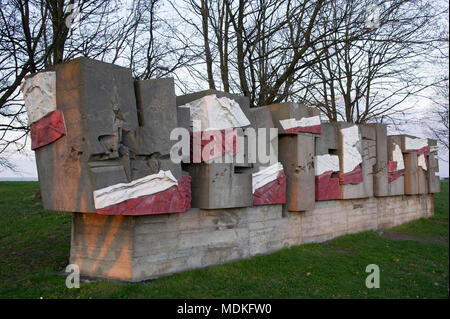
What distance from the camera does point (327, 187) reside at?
347 inches

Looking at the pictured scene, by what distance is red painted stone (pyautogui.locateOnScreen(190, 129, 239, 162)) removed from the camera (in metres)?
6.30

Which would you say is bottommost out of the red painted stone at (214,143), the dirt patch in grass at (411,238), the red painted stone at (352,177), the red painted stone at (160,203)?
the dirt patch in grass at (411,238)

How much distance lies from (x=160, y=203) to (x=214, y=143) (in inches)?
56.6

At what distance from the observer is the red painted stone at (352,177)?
30.4ft

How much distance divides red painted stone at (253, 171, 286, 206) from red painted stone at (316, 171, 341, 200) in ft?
4.04

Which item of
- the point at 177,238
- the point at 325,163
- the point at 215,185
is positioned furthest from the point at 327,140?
the point at 177,238

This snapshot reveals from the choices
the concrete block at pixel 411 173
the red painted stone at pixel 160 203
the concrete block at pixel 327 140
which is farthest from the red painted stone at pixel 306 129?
the concrete block at pixel 411 173

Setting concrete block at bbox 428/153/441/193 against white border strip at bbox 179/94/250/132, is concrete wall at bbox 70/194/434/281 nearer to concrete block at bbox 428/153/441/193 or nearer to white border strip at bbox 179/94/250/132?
white border strip at bbox 179/94/250/132

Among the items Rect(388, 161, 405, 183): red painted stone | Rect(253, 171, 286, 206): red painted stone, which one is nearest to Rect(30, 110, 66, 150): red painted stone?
Rect(253, 171, 286, 206): red painted stone

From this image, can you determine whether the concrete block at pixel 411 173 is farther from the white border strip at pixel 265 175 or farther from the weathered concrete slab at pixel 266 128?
the weathered concrete slab at pixel 266 128

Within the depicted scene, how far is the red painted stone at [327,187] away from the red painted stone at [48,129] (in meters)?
5.50

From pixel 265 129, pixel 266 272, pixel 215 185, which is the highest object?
pixel 265 129

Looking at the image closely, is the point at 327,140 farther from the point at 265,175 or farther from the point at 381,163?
the point at 381,163
